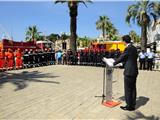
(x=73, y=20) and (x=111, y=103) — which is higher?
(x=73, y=20)

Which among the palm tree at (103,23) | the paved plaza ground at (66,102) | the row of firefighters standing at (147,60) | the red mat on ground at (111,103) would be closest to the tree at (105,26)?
the palm tree at (103,23)

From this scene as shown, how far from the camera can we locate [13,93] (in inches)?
496

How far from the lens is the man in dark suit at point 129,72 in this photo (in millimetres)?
9523

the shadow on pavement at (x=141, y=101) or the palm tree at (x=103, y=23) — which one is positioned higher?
the palm tree at (x=103, y=23)

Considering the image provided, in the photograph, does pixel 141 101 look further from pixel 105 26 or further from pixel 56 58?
pixel 105 26

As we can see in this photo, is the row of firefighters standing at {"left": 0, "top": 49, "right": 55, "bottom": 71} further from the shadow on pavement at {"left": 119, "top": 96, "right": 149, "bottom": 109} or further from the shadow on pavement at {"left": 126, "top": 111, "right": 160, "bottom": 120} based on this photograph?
the shadow on pavement at {"left": 126, "top": 111, "right": 160, "bottom": 120}

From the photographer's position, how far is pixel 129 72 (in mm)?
9516

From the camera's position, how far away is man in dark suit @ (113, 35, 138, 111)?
9.52 m

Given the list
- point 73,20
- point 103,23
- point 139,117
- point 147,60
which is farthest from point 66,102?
point 103,23

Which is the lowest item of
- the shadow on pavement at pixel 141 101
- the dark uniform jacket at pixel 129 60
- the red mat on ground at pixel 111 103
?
the shadow on pavement at pixel 141 101

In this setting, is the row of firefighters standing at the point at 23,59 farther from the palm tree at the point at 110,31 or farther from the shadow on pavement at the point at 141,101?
the palm tree at the point at 110,31

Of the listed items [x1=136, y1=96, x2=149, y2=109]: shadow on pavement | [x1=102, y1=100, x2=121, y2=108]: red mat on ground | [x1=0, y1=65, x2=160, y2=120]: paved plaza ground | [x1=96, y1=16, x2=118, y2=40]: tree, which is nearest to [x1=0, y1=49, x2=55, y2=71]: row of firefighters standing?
[x1=0, y1=65, x2=160, y2=120]: paved plaza ground

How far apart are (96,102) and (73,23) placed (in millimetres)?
23078

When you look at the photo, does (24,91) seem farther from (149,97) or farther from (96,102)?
(149,97)
